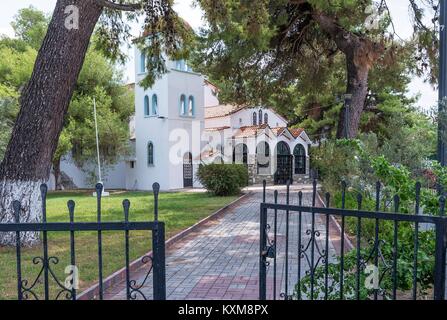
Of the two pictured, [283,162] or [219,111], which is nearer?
[283,162]

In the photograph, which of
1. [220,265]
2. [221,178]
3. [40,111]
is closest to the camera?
[220,265]

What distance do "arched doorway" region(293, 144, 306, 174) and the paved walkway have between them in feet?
72.8

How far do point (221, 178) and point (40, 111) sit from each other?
1297 centimetres

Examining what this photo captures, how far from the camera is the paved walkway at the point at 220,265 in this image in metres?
5.80

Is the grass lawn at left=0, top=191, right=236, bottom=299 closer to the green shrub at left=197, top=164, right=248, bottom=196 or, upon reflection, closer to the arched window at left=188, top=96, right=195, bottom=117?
the green shrub at left=197, top=164, right=248, bottom=196

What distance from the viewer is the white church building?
89.7 feet

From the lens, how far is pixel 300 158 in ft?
112

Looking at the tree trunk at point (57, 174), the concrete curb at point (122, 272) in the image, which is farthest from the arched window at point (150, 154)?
the concrete curb at point (122, 272)

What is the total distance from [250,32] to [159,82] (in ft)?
52.3

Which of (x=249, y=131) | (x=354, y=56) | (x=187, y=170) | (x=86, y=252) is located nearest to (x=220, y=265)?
(x=86, y=252)

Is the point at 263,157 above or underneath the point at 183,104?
underneath

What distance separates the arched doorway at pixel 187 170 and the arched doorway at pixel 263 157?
5.47 m

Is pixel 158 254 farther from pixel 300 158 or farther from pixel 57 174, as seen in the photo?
pixel 300 158
